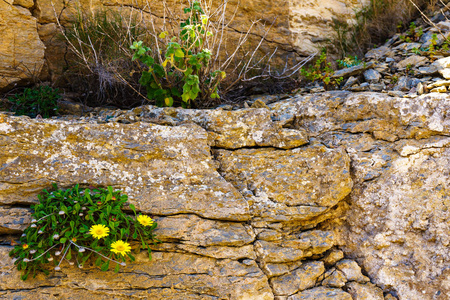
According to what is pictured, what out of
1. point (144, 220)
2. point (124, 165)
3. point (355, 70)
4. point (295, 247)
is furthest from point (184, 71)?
point (355, 70)

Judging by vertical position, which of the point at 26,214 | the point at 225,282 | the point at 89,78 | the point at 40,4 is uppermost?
the point at 40,4

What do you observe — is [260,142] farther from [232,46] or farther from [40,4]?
[40,4]

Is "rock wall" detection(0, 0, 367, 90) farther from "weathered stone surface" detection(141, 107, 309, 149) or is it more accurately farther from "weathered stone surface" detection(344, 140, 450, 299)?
"weathered stone surface" detection(344, 140, 450, 299)

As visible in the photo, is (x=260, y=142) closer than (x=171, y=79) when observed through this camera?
Yes

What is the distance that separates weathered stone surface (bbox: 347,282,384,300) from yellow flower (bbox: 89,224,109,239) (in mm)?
1769

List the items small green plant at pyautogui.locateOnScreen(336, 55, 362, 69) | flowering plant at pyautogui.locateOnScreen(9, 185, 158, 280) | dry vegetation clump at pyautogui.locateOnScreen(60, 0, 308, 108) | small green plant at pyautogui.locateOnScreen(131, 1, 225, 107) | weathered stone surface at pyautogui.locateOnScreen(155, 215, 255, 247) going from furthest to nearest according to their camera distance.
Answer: small green plant at pyautogui.locateOnScreen(336, 55, 362, 69)
dry vegetation clump at pyautogui.locateOnScreen(60, 0, 308, 108)
small green plant at pyautogui.locateOnScreen(131, 1, 225, 107)
weathered stone surface at pyautogui.locateOnScreen(155, 215, 255, 247)
flowering plant at pyautogui.locateOnScreen(9, 185, 158, 280)

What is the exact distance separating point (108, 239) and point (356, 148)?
6.71 ft

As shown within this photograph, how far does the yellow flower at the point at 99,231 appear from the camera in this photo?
244 centimetres

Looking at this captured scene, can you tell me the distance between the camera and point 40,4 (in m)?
4.20

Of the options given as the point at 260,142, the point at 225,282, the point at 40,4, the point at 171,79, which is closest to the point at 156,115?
the point at 171,79

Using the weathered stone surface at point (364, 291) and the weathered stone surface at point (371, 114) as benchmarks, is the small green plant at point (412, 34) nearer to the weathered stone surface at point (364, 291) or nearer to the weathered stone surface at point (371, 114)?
the weathered stone surface at point (371, 114)

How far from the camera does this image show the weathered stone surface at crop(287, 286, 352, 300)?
2.74 meters

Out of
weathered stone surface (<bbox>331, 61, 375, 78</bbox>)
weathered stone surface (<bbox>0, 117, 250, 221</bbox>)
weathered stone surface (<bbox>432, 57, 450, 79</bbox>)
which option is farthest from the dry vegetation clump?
weathered stone surface (<bbox>432, 57, 450, 79</bbox>)

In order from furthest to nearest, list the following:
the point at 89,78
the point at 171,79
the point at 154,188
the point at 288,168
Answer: the point at 89,78
the point at 171,79
the point at 288,168
the point at 154,188
